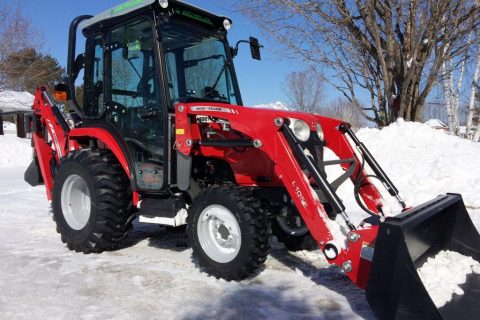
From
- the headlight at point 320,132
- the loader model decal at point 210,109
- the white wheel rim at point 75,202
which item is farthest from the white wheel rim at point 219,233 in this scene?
the white wheel rim at point 75,202

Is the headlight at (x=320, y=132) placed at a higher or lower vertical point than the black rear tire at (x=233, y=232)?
higher

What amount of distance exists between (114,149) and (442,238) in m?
3.29

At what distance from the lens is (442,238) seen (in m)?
3.68

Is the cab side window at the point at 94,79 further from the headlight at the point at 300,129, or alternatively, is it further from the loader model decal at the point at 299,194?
the loader model decal at the point at 299,194

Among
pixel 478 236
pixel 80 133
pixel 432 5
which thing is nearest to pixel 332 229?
pixel 478 236

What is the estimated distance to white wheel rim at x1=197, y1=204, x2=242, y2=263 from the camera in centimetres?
373

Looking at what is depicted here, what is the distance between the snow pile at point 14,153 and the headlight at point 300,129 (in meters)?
16.1

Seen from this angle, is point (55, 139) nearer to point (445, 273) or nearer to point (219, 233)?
point (219, 233)

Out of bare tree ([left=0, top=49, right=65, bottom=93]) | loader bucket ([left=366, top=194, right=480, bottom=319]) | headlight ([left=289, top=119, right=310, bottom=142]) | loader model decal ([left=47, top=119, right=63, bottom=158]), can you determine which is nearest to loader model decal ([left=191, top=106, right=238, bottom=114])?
headlight ([left=289, top=119, right=310, bottom=142])

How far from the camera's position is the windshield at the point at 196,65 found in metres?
4.47

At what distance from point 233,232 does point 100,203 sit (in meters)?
1.56

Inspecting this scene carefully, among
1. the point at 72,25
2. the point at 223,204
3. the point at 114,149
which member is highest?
the point at 72,25

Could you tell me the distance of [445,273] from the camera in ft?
10.6

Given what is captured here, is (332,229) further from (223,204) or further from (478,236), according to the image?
(478,236)
